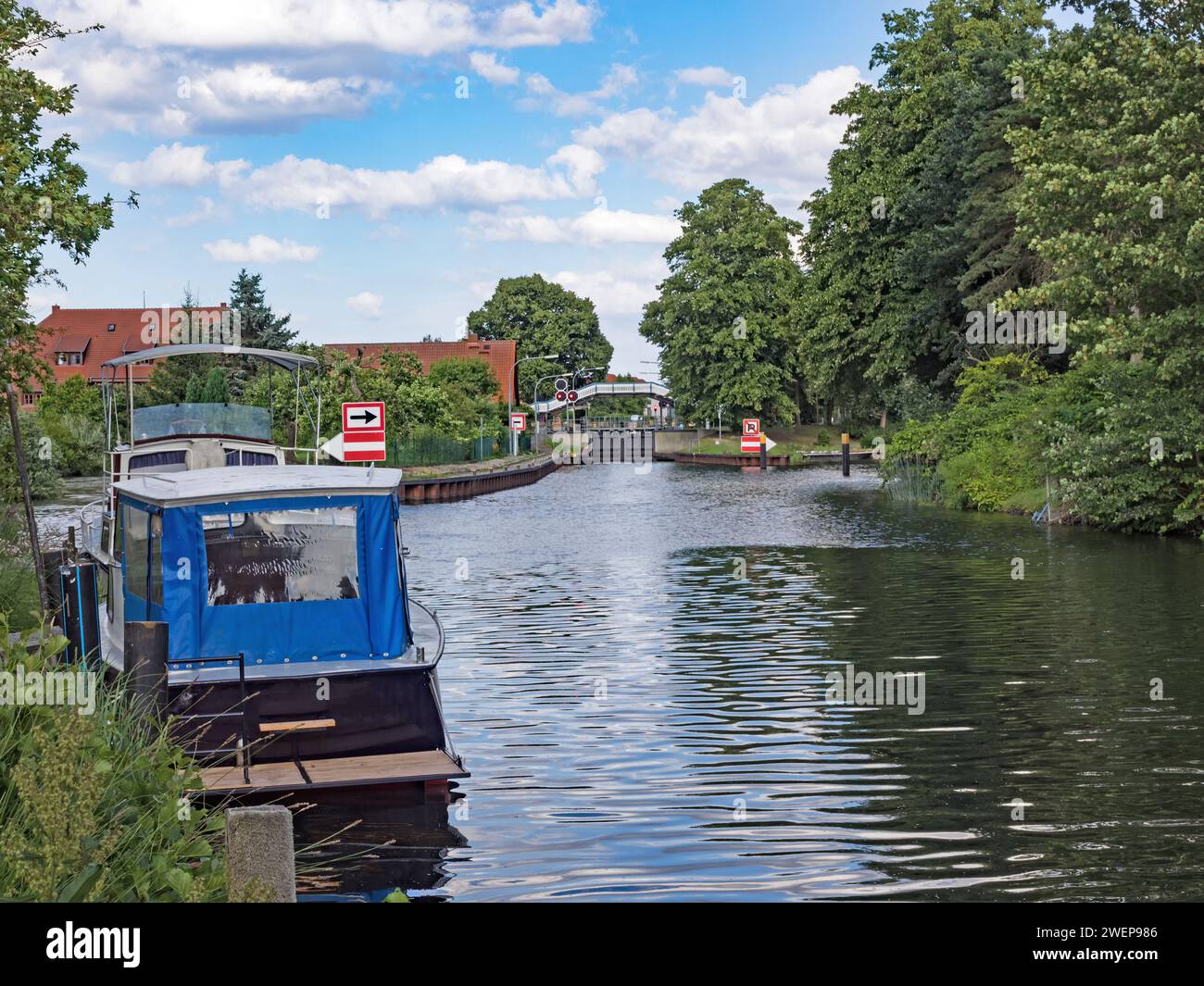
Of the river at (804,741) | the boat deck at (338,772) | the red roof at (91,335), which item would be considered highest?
the red roof at (91,335)

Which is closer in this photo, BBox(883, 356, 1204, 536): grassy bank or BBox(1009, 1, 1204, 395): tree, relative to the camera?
BBox(1009, 1, 1204, 395): tree

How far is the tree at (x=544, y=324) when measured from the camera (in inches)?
5797

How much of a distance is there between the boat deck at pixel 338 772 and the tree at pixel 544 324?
134 metres

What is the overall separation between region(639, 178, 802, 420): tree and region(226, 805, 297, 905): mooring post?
92.9 m

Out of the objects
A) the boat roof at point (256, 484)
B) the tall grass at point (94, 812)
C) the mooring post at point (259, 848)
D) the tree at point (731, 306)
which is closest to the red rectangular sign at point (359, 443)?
the boat roof at point (256, 484)

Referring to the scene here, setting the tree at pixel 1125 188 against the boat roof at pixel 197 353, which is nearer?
the boat roof at pixel 197 353

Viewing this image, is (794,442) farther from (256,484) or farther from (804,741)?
(256,484)

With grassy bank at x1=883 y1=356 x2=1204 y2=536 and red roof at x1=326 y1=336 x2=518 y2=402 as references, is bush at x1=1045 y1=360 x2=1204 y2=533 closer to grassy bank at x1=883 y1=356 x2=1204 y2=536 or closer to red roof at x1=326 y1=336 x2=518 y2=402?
grassy bank at x1=883 y1=356 x2=1204 y2=536

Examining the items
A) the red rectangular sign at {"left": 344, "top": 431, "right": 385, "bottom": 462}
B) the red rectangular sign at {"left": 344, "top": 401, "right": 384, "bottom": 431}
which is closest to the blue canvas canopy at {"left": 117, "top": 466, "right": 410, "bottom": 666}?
the red rectangular sign at {"left": 344, "top": 401, "right": 384, "bottom": 431}

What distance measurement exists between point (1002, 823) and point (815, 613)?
12.5 meters

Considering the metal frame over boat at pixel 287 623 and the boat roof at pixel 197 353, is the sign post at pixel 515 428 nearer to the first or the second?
Result: the boat roof at pixel 197 353

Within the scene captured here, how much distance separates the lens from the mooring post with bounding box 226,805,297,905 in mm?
6977

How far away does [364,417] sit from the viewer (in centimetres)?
3569
